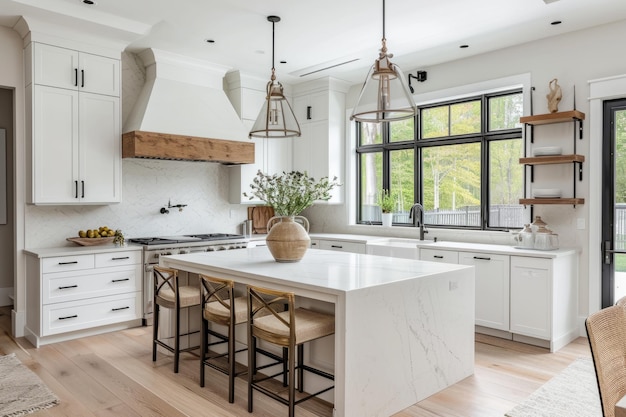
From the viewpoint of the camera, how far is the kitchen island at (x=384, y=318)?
257cm

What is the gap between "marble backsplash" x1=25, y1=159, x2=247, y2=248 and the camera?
15.8 ft

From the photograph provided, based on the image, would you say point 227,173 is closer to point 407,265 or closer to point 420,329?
point 407,265

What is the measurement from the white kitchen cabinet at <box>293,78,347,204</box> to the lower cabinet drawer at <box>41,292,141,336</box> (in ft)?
9.00

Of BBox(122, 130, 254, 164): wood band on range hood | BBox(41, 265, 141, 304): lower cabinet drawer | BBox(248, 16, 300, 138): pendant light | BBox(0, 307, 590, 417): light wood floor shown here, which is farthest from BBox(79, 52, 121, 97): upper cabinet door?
BBox(0, 307, 590, 417): light wood floor

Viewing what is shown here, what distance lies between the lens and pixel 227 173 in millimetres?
6316

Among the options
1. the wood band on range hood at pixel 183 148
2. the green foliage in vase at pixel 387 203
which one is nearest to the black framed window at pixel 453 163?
the green foliage in vase at pixel 387 203

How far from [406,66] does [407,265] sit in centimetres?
316

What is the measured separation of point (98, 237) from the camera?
491cm

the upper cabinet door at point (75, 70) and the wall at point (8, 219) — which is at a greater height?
the upper cabinet door at point (75, 70)

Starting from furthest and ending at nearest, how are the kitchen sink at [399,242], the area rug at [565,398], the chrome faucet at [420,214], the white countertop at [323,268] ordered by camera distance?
1. the chrome faucet at [420,214]
2. the kitchen sink at [399,242]
3. the area rug at [565,398]
4. the white countertop at [323,268]

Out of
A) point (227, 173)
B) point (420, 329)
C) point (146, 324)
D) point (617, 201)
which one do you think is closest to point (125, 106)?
point (227, 173)

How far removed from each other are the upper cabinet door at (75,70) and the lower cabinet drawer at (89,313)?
2055 millimetres

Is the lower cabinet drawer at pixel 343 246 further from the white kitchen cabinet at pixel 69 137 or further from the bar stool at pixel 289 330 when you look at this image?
the bar stool at pixel 289 330

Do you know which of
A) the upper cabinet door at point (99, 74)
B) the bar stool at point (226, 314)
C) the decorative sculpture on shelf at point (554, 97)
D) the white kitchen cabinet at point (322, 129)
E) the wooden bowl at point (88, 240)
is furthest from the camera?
the white kitchen cabinet at point (322, 129)
